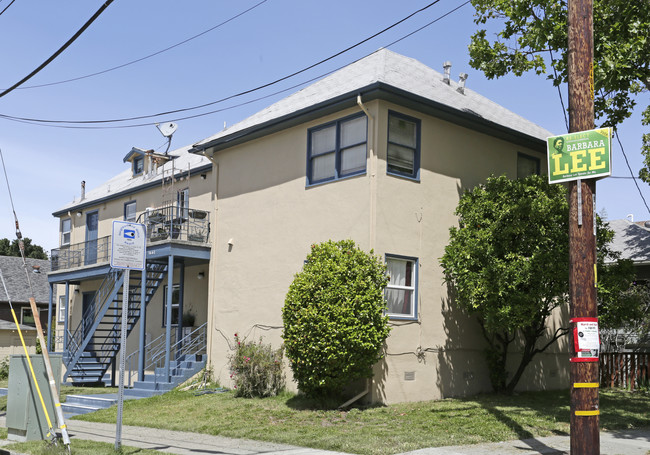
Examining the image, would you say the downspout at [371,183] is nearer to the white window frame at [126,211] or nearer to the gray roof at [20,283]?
the white window frame at [126,211]

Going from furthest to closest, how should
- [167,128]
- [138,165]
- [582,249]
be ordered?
[138,165], [167,128], [582,249]

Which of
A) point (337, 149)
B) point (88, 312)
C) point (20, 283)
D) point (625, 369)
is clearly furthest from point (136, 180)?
point (625, 369)

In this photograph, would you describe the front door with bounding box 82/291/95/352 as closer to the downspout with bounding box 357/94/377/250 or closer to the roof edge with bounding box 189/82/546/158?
the roof edge with bounding box 189/82/546/158

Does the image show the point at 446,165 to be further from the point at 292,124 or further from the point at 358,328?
the point at 358,328

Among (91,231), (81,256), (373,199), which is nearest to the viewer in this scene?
(373,199)

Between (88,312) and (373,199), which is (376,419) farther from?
(88,312)

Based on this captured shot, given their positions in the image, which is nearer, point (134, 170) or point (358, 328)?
point (358, 328)

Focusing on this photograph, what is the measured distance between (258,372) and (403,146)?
6.21 m

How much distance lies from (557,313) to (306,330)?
871cm

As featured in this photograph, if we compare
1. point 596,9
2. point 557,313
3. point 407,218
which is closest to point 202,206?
point 407,218

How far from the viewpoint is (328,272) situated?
13961 millimetres

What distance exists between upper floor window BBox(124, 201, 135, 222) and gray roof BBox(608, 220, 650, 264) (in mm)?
17354

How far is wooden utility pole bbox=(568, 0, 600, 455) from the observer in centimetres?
791

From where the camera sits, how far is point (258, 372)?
637 inches
